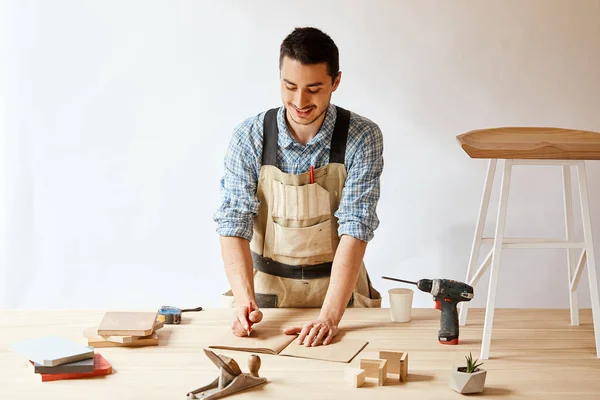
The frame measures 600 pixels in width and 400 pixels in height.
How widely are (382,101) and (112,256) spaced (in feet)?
5.29

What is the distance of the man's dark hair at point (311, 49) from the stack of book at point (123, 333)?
3.13 ft

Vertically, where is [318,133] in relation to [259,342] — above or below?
above

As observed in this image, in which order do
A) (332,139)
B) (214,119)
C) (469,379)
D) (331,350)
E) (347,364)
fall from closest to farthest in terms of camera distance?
(469,379) < (347,364) < (331,350) < (332,139) < (214,119)

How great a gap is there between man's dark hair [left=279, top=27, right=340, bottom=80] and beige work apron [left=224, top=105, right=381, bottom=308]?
382 mm

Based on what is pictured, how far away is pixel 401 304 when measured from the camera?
8.50 ft

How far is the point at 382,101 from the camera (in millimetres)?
4098

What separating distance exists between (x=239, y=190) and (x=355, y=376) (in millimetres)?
968

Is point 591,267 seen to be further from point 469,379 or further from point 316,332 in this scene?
point 316,332

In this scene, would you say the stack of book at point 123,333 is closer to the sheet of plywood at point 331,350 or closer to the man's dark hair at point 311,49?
the sheet of plywood at point 331,350

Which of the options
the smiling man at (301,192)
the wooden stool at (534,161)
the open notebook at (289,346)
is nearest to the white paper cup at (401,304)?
the smiling man at (301,192)

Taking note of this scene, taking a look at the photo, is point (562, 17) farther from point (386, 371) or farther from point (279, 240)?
point (386, 371)

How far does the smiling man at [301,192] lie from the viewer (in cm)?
264

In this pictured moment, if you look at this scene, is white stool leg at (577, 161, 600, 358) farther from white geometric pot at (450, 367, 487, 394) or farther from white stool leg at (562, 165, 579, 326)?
white geometric pot at (450, 367, 487, 394)

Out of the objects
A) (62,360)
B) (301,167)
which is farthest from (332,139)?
(62,360)
